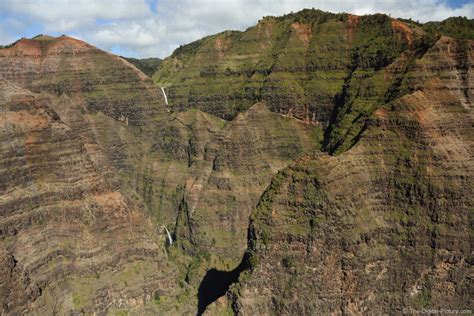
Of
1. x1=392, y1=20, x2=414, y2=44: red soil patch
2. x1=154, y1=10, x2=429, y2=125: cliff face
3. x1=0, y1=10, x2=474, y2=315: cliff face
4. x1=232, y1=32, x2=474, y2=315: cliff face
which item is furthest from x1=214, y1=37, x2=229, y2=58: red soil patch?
x1=232, y1=32, x2=474, y2=315: cliff face

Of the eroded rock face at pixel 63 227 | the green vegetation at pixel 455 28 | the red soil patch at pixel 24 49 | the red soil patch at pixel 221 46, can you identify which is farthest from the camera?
the red soil patch at pixel 221 46

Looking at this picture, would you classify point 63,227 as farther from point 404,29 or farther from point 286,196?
point 404,29

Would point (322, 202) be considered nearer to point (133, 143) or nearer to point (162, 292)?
point (162, 292)

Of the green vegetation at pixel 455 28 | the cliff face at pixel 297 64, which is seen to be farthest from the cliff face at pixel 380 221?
the green vegetation at pixel 455 28

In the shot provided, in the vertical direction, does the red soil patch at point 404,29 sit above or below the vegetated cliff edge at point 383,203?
above

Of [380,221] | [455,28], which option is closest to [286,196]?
[380,221]

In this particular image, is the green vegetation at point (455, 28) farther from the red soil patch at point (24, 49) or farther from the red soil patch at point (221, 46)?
the red soil patch at point (24, 49)
